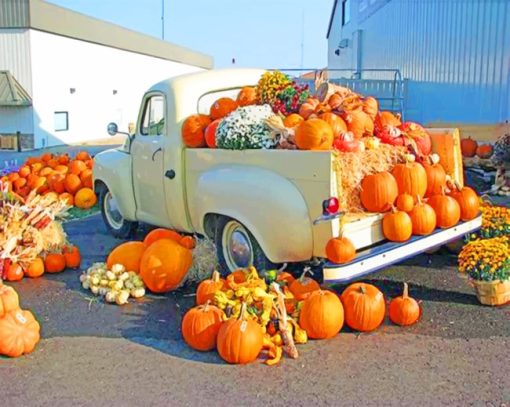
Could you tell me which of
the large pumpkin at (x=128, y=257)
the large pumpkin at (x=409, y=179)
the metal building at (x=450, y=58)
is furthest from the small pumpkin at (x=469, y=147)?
the large pumpkin at (x=128, y=257)

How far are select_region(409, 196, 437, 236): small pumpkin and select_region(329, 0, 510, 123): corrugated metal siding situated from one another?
7028 mm

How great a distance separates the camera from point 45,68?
26.4 meters

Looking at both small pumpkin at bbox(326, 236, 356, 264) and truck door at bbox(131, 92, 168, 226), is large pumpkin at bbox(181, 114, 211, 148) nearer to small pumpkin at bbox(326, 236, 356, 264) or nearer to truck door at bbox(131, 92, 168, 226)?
truck door at bbox(131, 92, 168, 226)

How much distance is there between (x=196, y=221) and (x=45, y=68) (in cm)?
2260

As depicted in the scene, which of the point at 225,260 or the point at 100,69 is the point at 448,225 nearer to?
the point at 225,260

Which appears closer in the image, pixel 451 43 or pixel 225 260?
pixel 225 260

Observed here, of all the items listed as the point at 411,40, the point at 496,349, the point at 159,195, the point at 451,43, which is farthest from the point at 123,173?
the point at 411,40

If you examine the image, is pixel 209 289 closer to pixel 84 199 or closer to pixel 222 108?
pixel 222 108

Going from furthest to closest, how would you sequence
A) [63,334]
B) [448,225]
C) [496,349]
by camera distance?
[448,225] → [63,334] → [496,349]

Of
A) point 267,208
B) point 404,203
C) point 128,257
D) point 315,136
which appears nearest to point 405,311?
point 404,203

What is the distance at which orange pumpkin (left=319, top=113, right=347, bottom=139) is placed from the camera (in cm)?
548

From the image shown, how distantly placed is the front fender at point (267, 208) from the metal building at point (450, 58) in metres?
7.52

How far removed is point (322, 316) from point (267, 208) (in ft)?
3.49

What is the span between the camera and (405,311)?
495 centimetres
